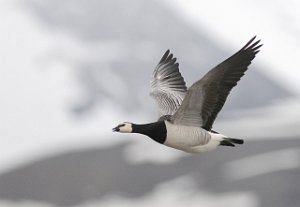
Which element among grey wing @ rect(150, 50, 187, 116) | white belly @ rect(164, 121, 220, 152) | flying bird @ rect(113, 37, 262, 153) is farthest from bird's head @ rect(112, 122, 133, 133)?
grey wing @ rect(150, 50, 187, 116)

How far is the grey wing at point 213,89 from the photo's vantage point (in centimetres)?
768

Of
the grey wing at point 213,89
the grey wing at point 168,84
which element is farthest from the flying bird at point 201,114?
the grey wing at point 168,84

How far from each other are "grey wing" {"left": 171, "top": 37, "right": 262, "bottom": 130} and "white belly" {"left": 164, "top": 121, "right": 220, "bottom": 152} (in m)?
0.06

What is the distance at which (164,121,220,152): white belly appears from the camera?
7793mm

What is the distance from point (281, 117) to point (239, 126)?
2.51 meters

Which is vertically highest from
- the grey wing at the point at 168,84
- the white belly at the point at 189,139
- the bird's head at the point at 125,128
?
the grey wing at the point at 168,84

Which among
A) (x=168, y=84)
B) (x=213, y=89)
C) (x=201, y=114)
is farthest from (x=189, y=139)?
(x=168, y=84)

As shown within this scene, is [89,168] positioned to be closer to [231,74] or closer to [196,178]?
[196,178]

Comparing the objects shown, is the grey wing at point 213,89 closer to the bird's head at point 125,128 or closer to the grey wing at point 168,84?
the bird's head at point 125,128

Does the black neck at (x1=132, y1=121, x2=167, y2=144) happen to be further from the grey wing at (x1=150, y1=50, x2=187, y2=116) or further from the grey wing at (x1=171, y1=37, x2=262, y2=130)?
the grey wing at (x1=150, y1=50, x2=187, y2=116)

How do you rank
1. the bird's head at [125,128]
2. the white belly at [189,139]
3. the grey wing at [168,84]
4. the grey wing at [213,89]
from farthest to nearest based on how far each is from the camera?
the grey wing at [168,84], the bird's head at [125,128], the white belly at [189,139], the grey wing at [213,89]

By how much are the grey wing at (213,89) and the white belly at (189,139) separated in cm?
6

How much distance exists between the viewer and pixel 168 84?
9.23 metres

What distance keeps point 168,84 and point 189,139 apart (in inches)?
57.4
